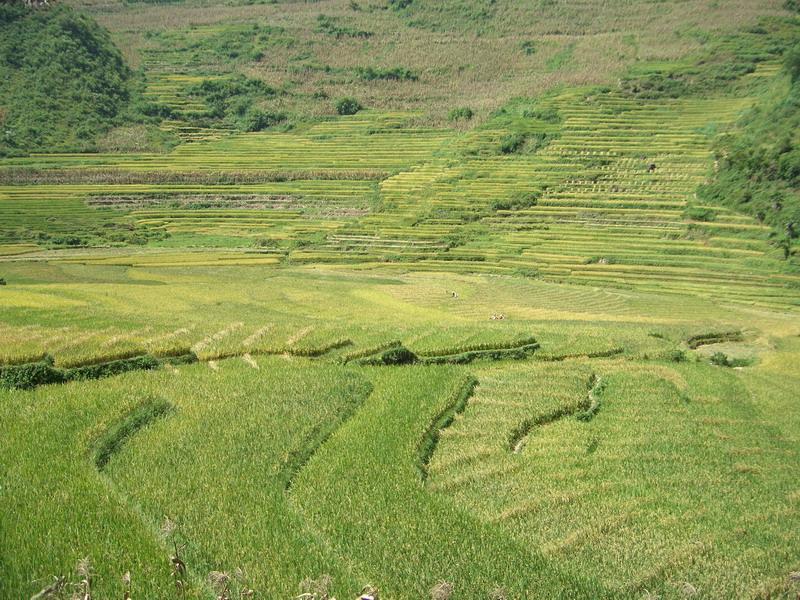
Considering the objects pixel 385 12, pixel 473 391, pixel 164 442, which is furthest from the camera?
pixel 385 12

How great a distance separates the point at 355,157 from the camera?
241 ft

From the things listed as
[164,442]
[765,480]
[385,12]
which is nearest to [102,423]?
[164,442]

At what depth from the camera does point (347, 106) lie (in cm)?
9100

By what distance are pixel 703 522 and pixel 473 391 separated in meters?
5.63

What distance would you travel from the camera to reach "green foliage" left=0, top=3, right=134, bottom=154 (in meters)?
78.8

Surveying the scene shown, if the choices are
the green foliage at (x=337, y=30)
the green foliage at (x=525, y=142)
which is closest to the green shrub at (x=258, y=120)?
the green foliage at (x=337, y=30)

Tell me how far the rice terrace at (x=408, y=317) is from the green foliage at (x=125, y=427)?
0.17 feet

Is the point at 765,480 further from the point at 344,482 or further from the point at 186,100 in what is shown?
the point at 186,100

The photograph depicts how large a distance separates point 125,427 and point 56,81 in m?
87.8

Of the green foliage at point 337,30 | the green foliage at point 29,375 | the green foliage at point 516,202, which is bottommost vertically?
the green foliage at point 516,202

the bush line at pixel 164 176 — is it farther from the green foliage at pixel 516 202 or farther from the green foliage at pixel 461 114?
the green foliage at pixel 461 114

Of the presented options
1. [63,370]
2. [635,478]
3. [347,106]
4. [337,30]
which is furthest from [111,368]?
[337,30]

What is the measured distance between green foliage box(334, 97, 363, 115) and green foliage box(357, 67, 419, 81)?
34.5 feet

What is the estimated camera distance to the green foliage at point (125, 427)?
1020 cm
